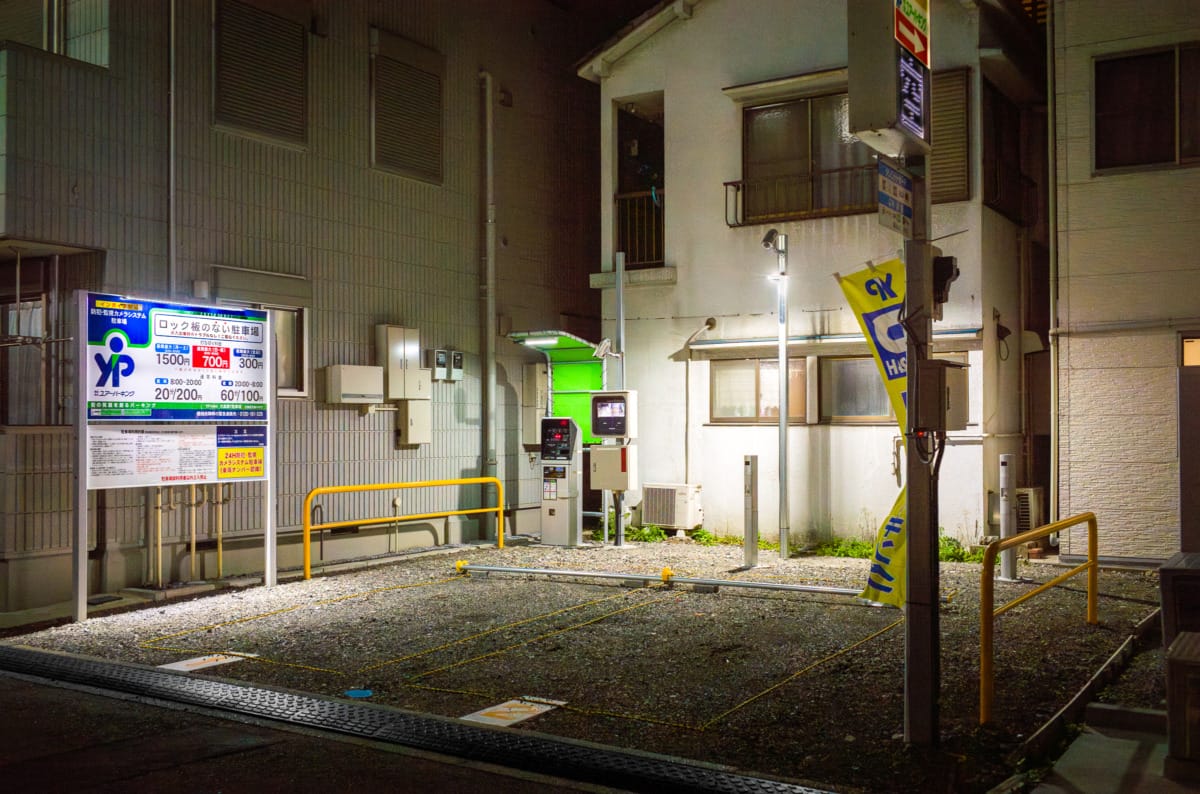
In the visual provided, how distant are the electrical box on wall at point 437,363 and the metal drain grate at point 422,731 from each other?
7.38 meters

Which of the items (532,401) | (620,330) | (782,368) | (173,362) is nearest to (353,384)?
(173,362)

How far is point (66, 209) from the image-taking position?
1088 centimetres

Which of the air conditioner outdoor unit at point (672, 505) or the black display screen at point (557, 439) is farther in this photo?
the air conditioner outdoor unit at point (672, 505)

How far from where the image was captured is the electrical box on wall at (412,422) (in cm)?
1445

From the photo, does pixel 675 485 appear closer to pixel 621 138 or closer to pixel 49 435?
pixel 621 138

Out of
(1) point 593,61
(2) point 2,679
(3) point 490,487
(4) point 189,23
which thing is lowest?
(2) point 2,679

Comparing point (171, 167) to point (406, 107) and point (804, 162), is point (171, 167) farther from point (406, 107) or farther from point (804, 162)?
point (804, 162)

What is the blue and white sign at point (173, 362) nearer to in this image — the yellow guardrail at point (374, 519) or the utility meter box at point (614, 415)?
the yellow guardrail at point (374, 519)

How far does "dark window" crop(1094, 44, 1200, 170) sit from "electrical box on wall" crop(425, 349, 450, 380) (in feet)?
29.8

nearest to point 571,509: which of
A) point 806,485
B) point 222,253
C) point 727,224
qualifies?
point 806,485

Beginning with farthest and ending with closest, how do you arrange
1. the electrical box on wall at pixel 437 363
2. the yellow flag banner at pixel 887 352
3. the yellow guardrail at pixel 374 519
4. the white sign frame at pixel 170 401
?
the electrical box on wall at pixel 437 363, the yellow guardrail at pixel 374 519, the white sign frame at pixel 170 401, the yellow flag banner at pixel 887 352

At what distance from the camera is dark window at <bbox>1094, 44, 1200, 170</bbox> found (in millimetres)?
12461

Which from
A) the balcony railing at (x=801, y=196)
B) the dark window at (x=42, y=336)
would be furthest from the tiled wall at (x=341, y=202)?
the balcony railing at (x=801, y=196)

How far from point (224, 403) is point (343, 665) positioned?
420 cm
